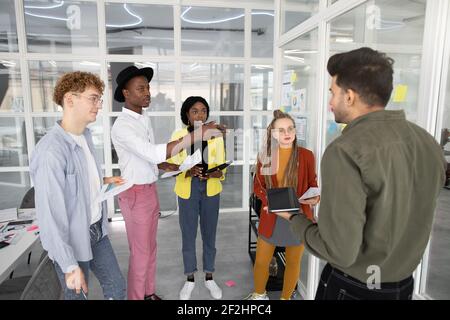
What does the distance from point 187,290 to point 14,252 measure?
4.60 ft

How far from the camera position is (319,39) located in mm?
2338

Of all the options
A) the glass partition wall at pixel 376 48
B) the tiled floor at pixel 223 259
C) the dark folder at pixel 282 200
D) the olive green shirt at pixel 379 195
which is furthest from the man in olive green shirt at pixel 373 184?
the tiled floor at pixel 223 259

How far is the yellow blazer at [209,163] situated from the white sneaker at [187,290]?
32.6 inches

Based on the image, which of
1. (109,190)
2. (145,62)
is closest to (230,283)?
(109,190)

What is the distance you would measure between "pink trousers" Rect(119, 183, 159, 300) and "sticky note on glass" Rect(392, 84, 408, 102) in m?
1.71

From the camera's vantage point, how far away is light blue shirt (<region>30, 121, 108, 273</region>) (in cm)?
142

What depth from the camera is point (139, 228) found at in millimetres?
2244

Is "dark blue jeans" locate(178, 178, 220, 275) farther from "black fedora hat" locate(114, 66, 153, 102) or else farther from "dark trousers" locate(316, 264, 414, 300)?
"dark trousers" locate(316, 264, 414, 300)

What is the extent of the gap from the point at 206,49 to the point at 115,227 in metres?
3.18

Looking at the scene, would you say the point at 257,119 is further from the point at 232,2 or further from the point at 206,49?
the point at 232,2

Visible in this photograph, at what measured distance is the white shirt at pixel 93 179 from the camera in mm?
1743

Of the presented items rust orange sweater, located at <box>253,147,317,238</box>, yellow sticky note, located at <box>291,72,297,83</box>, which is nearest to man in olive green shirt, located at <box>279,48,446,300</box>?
rust orange sweater, located at <box>253,147,317,238</box>

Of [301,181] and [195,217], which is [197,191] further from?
[301,181]

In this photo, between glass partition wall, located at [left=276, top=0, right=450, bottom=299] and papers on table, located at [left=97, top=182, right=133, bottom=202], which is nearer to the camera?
glass partition wall, located at [left=276, top=0, right=450, bottom=299]
